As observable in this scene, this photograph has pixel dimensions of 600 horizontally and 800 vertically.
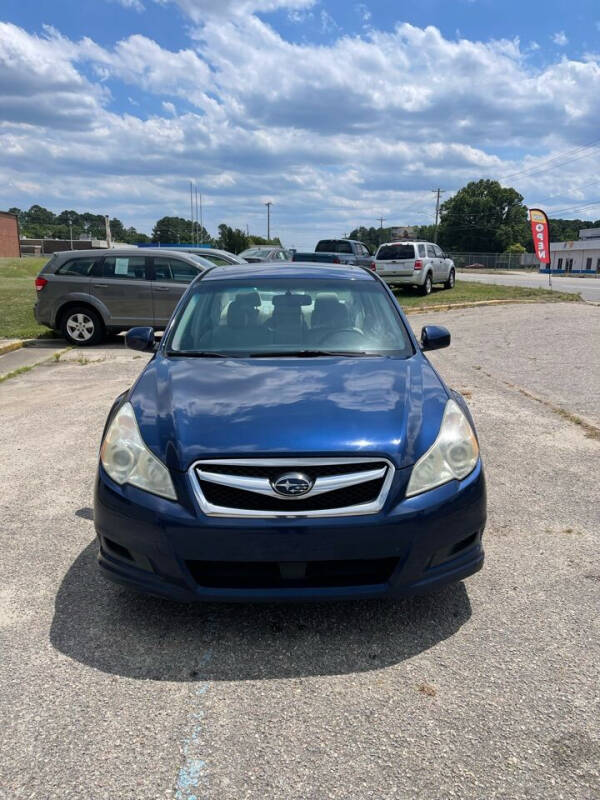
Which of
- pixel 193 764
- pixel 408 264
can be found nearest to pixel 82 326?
pixel 193 764

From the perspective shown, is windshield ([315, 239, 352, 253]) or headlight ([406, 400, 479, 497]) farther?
windshield ([315, 239, 352, 253])

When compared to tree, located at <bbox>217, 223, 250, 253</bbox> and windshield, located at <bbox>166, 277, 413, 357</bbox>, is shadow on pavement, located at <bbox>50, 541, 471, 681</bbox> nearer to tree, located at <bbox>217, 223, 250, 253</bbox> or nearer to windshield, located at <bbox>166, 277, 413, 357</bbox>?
windshield, located at <bbox>166, 277, 413, 357</bbox>

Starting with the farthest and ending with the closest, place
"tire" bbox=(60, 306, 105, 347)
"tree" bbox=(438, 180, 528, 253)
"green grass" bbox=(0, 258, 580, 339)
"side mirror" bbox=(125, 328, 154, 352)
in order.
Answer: "tree" bbox=(438, 180, 528, 253) → "green grass" bbox=(0, 258, 580, 339) → "tire" bbox=(60, 306, 105, 347) → "side mirror" bbox=(125, 328, 154, 352)

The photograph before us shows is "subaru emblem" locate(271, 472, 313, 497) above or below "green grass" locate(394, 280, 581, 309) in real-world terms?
below

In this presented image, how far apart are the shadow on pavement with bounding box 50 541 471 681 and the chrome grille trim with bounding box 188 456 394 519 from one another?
64 cm

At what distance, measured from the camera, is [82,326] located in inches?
468

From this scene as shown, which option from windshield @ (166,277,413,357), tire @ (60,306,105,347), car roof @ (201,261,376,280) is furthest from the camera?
tire @ (60,306,105,347)

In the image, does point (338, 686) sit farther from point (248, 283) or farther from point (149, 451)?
point (248, 283)

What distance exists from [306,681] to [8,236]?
3296 inches

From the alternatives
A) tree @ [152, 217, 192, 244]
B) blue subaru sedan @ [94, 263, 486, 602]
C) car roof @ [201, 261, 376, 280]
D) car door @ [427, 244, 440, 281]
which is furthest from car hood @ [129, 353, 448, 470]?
tree @ [152, 217, 192, 244]

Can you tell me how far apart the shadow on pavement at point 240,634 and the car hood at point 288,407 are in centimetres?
81

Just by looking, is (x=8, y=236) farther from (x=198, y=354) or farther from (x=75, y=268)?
(x=198, y=354)

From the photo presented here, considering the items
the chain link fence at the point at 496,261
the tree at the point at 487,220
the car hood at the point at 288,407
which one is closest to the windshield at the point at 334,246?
the car hood at the point at 288,407

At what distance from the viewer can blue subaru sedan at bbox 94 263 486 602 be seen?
2.62 m
